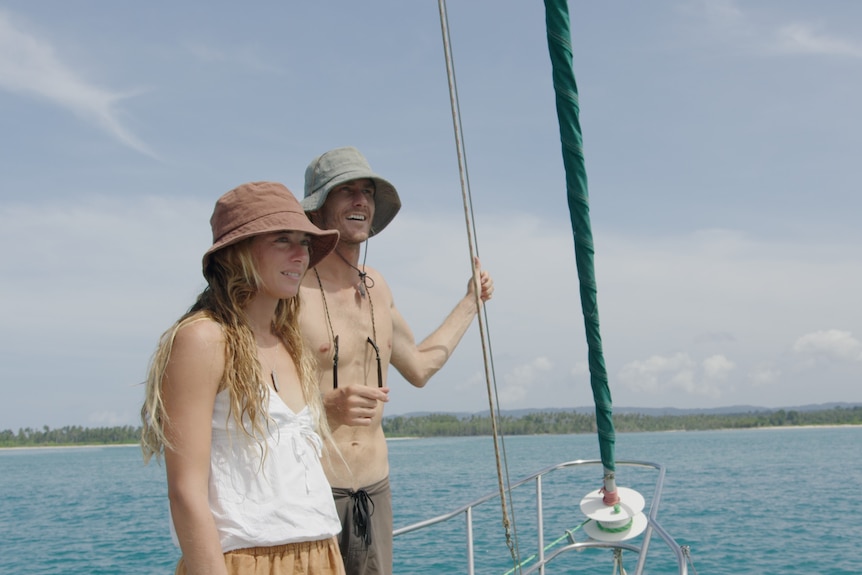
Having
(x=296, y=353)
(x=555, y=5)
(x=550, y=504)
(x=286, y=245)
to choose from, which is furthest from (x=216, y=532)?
(x=550, y=504)

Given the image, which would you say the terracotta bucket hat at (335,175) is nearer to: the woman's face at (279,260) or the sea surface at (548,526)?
the woman's face at (279,260)

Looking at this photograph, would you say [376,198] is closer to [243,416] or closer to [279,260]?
[279,260]

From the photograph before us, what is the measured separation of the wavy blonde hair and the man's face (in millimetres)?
841

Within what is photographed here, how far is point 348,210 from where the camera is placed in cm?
268

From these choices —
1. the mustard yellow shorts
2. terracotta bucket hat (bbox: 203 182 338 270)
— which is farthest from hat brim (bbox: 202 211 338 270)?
the mustard yellow shorts

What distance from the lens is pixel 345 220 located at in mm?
2678

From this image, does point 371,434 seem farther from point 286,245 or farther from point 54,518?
point 54,518

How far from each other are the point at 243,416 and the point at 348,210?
1108mm

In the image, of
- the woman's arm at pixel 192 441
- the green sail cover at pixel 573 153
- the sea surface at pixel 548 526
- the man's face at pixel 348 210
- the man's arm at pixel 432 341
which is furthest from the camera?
the sea surface at pixel 548 526

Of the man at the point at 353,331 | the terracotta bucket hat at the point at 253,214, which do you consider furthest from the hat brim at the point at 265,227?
the man at the point at 353,331

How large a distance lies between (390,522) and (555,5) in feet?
5.50

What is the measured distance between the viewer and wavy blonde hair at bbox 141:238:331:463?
1660mm

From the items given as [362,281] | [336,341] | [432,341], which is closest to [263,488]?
[336,341]

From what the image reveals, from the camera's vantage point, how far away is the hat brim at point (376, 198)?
8.57 ft
